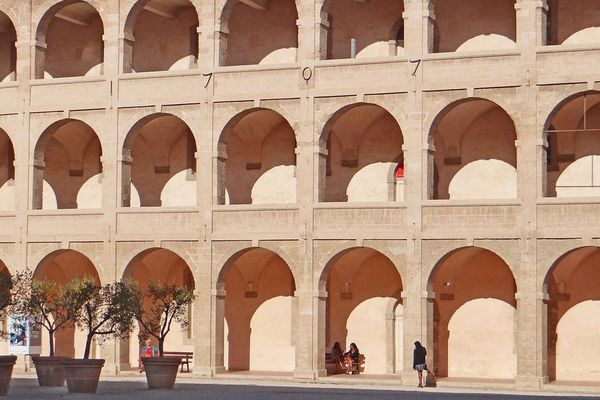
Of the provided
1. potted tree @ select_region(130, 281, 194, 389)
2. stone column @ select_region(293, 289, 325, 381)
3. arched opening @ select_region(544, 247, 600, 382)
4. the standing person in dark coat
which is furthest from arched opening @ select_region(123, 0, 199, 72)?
arched opening @ select_region(544, 247, 600, 382)

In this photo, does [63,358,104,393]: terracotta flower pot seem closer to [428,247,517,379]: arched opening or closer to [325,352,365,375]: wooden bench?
[325,352,365,375]: wooden bench

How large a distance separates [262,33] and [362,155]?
4963mm

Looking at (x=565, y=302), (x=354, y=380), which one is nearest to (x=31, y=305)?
(x=354, y=380)

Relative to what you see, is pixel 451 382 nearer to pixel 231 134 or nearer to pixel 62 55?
pixel 231 134

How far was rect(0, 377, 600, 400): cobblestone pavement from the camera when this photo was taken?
1310 inches

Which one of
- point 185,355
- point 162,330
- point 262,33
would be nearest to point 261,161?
point 262,33

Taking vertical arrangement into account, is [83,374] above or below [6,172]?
below

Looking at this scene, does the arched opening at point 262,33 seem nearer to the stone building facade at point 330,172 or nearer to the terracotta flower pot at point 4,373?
the stone building facade at point 330,172

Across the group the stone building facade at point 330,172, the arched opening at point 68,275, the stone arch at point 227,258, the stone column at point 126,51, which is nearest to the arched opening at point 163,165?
the stone building facade at point 330,172

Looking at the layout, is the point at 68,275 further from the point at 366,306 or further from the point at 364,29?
the point at 364,29

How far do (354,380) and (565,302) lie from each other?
21.1 ft

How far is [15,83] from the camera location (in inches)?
1822

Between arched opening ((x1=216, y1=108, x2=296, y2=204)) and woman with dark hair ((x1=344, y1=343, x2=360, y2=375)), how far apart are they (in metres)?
4.89

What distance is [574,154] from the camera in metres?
42.0
